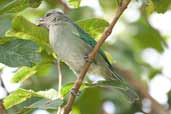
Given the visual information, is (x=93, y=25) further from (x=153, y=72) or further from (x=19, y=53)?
(x=153, y=72)

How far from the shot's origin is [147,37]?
3.50 metres

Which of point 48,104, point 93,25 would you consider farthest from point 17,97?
point 93,25

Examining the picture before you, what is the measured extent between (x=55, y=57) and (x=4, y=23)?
443mm

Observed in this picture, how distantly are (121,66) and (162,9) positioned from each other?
128 centimetres

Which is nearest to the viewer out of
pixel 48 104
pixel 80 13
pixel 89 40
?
pixel 48 104

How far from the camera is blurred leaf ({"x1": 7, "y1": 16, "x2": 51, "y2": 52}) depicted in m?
2.21

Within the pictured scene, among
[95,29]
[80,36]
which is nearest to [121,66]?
[80,36]

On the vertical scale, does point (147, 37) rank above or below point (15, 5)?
below

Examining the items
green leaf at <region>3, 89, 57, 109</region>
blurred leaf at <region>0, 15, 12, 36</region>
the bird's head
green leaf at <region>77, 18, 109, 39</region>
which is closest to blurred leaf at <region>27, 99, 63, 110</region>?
green leaf at <region>3, 89, 57, 109</region>

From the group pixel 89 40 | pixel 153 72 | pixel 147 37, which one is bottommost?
pixel 153 72

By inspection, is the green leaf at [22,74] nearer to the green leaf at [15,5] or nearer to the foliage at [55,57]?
the foliage at [55,57]

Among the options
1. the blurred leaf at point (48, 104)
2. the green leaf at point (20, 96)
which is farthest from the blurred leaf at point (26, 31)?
the blurred leaf at point (48, 104)

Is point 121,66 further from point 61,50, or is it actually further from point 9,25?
point 9,25

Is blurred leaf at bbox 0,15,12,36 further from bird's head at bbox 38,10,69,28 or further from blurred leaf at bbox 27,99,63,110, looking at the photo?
bird's head at bbox 38,10,69,28
